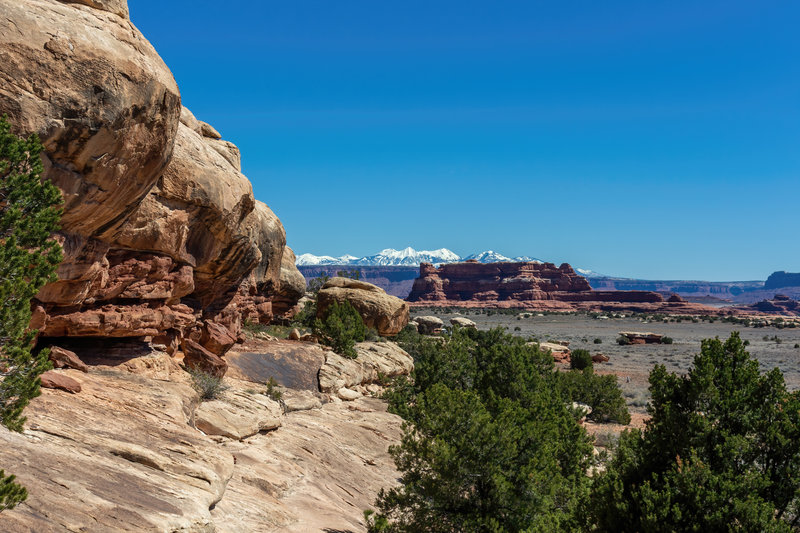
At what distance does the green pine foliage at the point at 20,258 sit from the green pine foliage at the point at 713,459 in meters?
9.61

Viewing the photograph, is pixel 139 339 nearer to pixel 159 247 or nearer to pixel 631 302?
pixel 159 247

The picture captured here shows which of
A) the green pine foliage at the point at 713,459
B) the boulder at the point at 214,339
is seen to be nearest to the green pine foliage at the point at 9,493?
the green pine foliage at the point at 713,459

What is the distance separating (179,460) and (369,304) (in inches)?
926

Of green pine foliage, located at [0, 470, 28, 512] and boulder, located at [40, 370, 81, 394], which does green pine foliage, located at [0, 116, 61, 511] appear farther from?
green pine foliage, located at [0, 470, 28, 512]

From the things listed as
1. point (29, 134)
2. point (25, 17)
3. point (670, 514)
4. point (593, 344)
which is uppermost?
point (25, 17)

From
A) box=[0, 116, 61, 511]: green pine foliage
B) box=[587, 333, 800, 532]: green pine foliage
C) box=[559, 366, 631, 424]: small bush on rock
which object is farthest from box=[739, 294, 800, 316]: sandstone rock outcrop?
box=[0, 116, 61, 511]: green pine foliage

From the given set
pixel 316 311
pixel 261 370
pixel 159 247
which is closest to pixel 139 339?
pixel 159 247

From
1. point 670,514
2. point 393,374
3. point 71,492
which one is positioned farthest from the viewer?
point 393,374

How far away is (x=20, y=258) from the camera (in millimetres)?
8703

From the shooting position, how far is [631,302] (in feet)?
546

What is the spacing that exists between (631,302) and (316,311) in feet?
500

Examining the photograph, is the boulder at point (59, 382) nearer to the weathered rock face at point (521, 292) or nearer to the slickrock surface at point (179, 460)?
the slickrock surface at point (179, 460)

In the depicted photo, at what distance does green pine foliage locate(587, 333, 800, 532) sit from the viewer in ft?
27.0

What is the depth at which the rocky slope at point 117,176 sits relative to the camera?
10.2 meters
